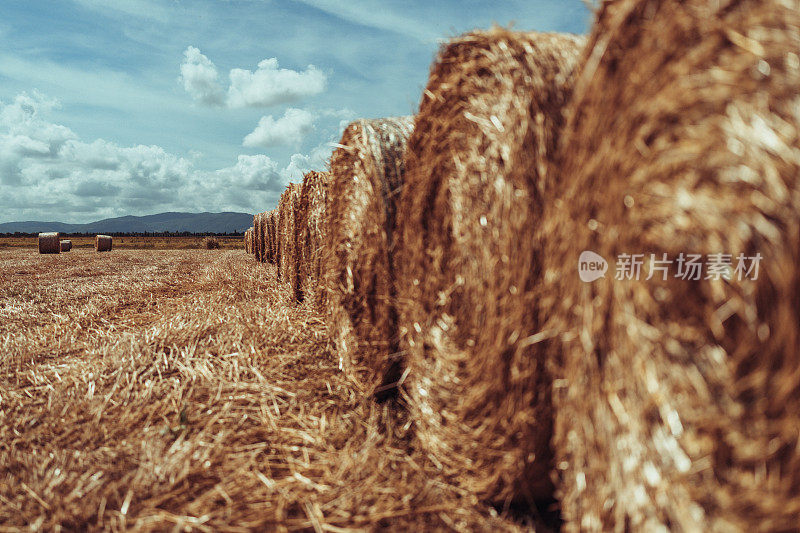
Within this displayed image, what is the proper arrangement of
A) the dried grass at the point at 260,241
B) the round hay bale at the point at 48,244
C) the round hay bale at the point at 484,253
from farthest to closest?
the round hay bale at the point at 48,244, the dried grass at the point at 260,241, the round hay bale at the point at 484,253

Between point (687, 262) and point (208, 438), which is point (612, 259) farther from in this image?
point (208, 438)

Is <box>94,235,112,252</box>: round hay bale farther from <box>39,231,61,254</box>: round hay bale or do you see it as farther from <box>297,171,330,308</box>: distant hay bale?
<box>297,171,330,308</box>: distant hay bale

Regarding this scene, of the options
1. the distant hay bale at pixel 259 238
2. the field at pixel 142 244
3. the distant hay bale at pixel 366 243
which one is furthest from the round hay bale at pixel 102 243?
the distant hay bale at pixel 366 243

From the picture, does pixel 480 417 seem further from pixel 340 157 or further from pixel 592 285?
pixel 340 157

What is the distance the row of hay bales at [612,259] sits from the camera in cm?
130

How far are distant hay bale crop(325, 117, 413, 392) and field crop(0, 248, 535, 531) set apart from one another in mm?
323

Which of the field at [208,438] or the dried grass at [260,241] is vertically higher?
the dried grass at [260,241]

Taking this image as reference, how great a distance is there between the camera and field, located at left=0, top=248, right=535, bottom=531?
2.51 m

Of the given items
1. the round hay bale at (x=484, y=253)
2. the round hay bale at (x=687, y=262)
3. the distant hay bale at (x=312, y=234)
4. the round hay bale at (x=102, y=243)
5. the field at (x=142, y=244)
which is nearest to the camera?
the round hay bale at (x=687, y=262)

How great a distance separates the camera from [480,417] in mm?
2441

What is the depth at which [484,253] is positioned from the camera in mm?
2279

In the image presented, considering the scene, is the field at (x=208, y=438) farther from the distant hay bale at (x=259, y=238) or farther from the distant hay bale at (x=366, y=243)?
the distant hay bale at (x=259, y=238)

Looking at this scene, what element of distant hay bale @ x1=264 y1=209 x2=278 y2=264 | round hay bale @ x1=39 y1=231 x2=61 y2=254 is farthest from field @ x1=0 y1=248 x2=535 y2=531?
round hay bale @ x1=39 y1=231 x2=61 y2=254

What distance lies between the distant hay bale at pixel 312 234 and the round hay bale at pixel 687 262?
3492 millimetres
